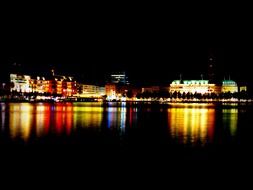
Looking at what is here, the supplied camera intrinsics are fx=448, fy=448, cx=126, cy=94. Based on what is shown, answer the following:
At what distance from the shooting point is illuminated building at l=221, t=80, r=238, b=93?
421ft

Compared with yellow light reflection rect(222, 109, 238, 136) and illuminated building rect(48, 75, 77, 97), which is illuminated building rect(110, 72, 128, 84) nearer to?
illuminated building rect(48, 75, 77, 97)

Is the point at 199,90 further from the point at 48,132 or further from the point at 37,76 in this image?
the point at 48,132

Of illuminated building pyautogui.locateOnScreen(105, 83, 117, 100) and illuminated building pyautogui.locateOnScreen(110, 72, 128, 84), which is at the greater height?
illuminated building pyautogui.locateOnScreen(110, 72, 128, 84)

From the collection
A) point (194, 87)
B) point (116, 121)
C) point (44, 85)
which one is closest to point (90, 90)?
point (44, 85)

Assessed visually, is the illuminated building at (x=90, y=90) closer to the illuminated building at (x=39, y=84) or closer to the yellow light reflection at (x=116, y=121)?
the illuminated building at (x=39, y=84)

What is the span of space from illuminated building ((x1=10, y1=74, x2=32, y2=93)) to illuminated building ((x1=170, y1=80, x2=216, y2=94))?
4346cm

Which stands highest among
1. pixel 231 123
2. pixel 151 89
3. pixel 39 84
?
pixel 39 84

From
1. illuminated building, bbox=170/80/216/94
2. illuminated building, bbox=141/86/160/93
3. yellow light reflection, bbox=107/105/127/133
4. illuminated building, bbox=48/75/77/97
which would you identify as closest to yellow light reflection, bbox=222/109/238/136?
yellow light reflection, bbox=107/105/127/133

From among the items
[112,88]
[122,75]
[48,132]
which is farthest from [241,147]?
[122,75]

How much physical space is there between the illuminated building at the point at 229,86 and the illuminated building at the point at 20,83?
5515 cm

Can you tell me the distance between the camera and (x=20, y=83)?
364 feet

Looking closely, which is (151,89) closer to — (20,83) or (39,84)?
(39,84)

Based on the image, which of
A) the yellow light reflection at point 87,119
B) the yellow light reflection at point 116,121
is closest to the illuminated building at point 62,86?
the yellow light reflection at point 87,119

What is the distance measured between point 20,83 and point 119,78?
54347 mm
